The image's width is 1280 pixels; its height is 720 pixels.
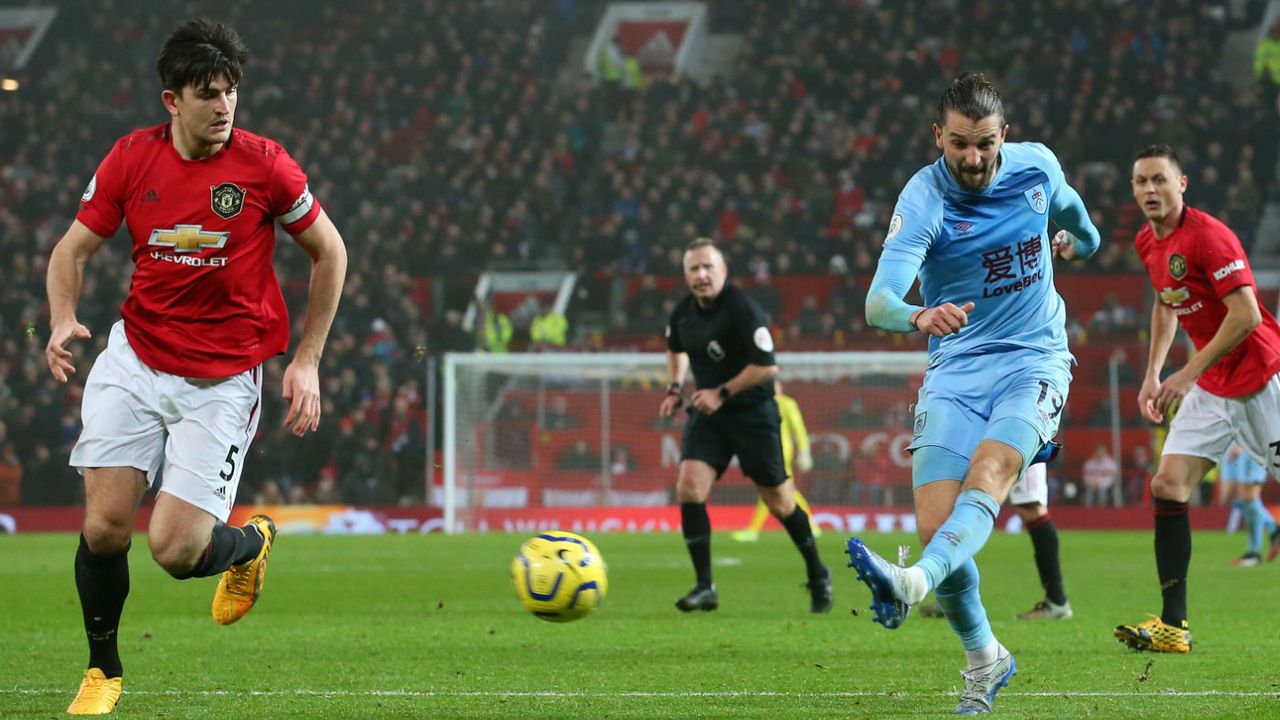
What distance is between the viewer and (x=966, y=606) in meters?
5.33

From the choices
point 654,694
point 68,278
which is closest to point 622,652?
point 654,694

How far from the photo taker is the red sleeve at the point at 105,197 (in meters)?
5.54

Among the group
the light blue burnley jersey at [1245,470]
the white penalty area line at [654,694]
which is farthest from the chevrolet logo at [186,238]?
the light blue burnley jersey at [1245,470]

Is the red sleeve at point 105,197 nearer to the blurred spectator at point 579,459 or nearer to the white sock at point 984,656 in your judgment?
the white sock at point 984,656

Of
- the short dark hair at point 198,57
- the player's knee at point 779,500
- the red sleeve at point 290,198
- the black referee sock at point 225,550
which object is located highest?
the short dark hair at point 198,57

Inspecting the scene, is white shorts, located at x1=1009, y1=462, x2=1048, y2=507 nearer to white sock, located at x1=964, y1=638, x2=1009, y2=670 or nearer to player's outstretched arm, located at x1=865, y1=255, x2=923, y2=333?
white sock, located at x1=964, y1=638, x2=1009, y2=670

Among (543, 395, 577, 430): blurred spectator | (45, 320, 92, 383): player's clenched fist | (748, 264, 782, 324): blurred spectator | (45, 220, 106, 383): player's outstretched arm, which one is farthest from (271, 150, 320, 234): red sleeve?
(748, 264, 782, 324): blurred spectator

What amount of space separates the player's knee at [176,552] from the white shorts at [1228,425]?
478cm

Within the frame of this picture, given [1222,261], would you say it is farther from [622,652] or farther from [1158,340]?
[622,652]

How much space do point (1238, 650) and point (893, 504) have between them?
14836 millimetres

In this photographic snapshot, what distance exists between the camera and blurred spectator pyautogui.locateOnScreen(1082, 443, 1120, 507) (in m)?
22.7

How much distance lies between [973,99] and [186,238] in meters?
2.80

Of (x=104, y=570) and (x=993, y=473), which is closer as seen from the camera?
(x=993, y=473)

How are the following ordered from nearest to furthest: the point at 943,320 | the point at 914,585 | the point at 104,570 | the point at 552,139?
the point at 914,585 < the point at 943,320 < the point at 104,570 < the point at 552,139
